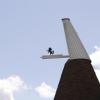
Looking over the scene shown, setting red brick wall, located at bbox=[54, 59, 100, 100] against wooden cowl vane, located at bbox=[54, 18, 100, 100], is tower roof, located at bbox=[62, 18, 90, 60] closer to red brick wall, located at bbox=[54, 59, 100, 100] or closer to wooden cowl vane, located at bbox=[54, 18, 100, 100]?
wooden cowl vane, located at bbox=[54, 18, 100, 100]

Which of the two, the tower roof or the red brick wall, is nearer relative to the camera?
the red brick wall

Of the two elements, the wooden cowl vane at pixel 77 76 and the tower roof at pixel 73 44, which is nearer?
the wooden cowl vane at pixel 77 76

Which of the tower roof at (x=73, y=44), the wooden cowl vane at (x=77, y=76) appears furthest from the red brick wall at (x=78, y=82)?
the tower roof at (x=73, y=44)

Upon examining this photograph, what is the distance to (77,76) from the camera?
21.8 m

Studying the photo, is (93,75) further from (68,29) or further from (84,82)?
(68,29)

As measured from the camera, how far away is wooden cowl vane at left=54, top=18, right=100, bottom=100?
21.1m

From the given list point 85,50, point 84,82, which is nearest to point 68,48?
point 85,50

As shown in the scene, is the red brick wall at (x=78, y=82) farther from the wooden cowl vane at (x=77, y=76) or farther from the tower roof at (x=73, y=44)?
the tower roof at (x=73, y=44)

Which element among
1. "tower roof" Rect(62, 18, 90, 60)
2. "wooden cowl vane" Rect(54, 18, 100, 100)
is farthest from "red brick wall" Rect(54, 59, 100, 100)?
"tower roof" Rect(62, 18, 90, 60)

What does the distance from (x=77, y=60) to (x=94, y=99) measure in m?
2.91

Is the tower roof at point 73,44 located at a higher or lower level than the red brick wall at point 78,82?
higher

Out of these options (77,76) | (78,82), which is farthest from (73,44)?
(78,82)

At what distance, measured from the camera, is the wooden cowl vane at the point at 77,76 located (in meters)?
21.1

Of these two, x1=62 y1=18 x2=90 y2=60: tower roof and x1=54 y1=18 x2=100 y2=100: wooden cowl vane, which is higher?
x1=62 y1=18 x2=90 y2=60: tower roof
